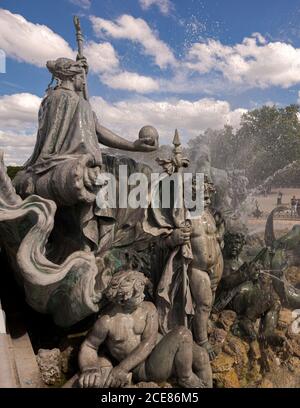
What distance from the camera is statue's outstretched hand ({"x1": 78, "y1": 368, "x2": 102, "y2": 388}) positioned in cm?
344

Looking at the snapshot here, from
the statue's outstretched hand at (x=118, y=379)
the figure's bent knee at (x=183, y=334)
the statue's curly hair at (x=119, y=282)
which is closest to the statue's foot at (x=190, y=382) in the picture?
the figure's bent knee at (x=183, y=334)

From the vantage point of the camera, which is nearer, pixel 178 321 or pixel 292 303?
pixel 178 321

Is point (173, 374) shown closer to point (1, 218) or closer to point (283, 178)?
point (1, 218)

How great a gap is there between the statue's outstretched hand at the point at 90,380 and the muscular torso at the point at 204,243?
139cm

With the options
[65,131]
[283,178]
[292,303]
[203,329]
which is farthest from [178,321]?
[283,178]

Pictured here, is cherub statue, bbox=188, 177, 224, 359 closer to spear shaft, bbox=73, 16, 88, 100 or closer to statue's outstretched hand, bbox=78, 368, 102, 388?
statue's outstretched hand, bbox=78, 368, 102, 388

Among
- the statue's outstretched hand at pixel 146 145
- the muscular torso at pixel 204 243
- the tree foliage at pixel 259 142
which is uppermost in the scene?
the tree foliage at pixel 259 142

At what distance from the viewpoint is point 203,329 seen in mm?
4238

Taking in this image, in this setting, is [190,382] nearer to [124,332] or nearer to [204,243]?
[124,332]

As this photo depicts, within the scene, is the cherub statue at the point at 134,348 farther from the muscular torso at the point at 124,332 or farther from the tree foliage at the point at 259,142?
the tree foliage at the point at 259,142

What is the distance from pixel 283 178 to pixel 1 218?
14.0m

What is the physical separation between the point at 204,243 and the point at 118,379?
151 centimetres

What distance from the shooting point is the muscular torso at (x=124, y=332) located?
12.0 ft
